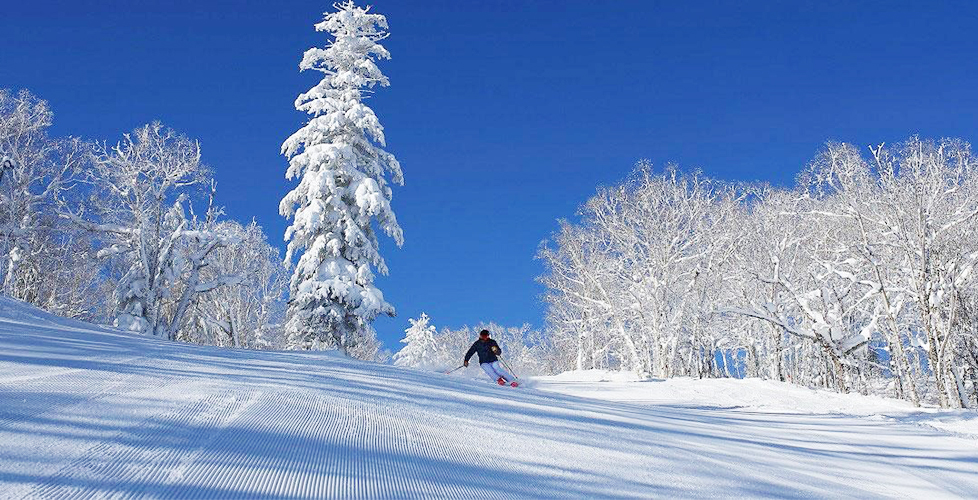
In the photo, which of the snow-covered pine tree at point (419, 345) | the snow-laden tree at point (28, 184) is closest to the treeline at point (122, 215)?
the snow-laden tree at point (28, 184)

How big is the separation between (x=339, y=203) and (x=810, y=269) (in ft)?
61.9

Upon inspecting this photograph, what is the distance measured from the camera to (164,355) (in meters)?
7.40

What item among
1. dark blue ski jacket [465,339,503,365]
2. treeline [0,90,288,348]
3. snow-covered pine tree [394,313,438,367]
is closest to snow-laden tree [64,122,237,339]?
treeline [0,90,288,348]

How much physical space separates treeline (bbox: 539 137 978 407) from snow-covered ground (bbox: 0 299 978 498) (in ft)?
36.5

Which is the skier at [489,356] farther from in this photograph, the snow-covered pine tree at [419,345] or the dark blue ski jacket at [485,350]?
the snow-covered pine tree at [419,345]

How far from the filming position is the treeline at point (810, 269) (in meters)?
17.0

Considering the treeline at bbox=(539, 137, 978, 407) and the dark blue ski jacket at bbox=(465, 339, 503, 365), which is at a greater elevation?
the treeline at bbox=(539, 137, 978, 407)

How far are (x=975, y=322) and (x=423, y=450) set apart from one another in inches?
1025

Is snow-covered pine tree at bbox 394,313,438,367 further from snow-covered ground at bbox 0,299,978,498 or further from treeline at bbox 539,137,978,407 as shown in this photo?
snow-covered ground at bbox 0,299,978,498

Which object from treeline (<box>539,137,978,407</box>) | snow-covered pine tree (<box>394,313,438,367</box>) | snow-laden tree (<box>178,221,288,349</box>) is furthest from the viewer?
snow-covered pine tree (<box>394,313,438,367</box>)

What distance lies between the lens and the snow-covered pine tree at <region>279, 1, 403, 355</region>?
18.2 meters

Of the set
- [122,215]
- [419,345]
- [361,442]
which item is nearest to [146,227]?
[122,215]

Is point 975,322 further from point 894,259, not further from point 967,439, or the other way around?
point 967,439

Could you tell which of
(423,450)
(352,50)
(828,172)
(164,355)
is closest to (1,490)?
(423,450)
